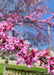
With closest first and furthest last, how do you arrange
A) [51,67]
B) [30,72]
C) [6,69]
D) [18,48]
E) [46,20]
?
[51,67], [18,48], [30,72], [46,20], [6,69]

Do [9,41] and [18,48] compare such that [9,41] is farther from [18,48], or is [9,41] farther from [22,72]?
[22,72]

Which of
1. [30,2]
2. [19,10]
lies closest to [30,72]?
[19,10]

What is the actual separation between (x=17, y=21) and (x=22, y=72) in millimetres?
2154

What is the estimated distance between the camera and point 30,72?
4.40 meters

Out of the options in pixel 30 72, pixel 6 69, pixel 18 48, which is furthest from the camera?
pixel 6 69

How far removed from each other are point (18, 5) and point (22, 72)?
303cm

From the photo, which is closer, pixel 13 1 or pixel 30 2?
pixel 13 1

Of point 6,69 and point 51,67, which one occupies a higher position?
point 51,67

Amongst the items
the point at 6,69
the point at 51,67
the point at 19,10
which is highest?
the point at 19,10

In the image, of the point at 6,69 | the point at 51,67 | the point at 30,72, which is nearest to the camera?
the point at 51,67

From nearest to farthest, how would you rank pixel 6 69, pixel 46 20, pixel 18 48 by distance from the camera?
pixel 18 48 → pixel 46 20 → pixel 6 69

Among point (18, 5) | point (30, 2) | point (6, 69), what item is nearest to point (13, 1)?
point (18, 5)

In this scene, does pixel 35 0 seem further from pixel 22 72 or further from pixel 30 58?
pixel 30 58

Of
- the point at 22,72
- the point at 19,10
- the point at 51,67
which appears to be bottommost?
the point at 22,72
